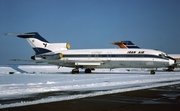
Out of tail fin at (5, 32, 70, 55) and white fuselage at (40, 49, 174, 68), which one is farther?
tail fin at (5, 32, 70, 55)

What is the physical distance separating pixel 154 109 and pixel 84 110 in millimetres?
2343

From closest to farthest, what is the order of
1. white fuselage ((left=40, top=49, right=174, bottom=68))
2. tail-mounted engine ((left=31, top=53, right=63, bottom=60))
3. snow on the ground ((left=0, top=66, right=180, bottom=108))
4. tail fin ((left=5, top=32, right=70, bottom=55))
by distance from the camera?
1. snow on the ground ((left=0, top=66, right=180, bottom=108))
2. white fuselage ((left=40, top=49, right=174, bottom=68))
3. tail-mounted engine ((left=31, top=53, right=63, bottom=60))
4. tail fin ((left=5, top=32, right=70, bottom=55))

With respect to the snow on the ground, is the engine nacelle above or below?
→ above

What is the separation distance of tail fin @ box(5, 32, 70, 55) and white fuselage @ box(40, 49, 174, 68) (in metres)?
1.40

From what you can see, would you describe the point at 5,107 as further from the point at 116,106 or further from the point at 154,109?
the point at 154,109

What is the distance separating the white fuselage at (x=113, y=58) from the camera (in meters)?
32.4

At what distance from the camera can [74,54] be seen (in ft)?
121

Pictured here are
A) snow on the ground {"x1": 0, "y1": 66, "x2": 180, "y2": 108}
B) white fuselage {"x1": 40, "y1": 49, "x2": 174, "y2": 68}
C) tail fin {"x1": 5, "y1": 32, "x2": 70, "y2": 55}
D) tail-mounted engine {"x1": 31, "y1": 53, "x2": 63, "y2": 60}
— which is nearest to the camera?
snow on the ground {"x1": 0, "y1": 66, "x2": 180, "y2": 108}

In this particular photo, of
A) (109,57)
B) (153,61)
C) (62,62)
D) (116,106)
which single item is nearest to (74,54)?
(62,62)

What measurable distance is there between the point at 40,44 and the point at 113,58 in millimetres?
12168

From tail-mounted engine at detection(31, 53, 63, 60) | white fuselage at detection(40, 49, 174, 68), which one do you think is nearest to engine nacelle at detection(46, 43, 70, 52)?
white fuselage at detection(40, 49, 174, 68)

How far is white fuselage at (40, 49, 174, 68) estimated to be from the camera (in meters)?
32.4

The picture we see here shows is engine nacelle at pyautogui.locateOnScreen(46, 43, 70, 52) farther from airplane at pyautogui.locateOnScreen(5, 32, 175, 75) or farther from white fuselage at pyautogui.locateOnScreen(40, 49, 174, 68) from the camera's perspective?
white fuselage at pyautogui.locateOnScreen(40, 49, 174, 68)

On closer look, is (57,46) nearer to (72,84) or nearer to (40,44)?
(40,44)
